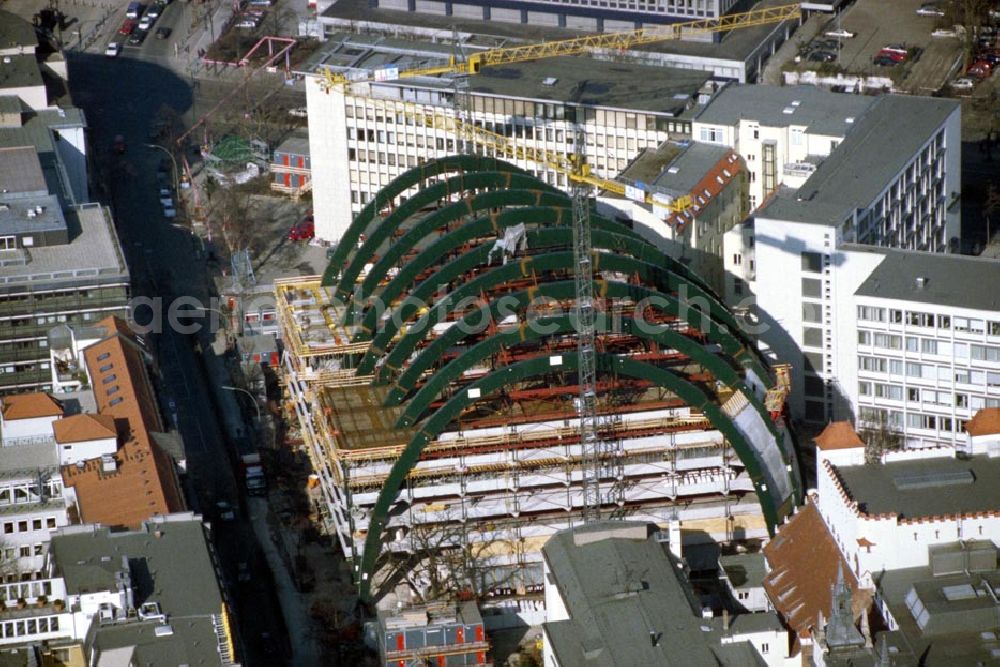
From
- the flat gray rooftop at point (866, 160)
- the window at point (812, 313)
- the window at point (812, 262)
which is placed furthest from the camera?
the flat gray rooftop at point (866, 160)

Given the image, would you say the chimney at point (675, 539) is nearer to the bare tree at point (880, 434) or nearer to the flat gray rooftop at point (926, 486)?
the flat gray rooftop at point (926, 486)

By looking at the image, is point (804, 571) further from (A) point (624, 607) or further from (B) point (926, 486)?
(A) point (624, 607)

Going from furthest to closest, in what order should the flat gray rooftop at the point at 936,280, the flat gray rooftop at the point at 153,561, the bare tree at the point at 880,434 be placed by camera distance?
the bare tree at the point at 880,434, the flat gray rooftop at the point at 936,280, the flat gray rooftop at the point at 153,561

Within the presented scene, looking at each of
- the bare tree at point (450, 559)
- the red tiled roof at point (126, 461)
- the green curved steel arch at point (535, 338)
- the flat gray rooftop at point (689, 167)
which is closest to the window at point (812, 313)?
the flat gray rooftop at point (689, 167)

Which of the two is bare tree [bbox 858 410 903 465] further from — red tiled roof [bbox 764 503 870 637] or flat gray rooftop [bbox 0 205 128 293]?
flat gray rooftop [bbox 0 205 128 293]

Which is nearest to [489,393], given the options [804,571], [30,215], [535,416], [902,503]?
[535,416]

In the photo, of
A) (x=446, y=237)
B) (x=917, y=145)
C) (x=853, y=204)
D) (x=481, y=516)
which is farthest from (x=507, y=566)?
(x=917, y=145)
